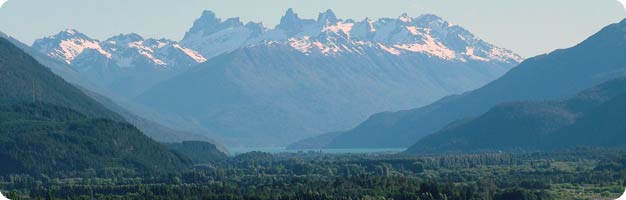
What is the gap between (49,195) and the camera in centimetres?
19638

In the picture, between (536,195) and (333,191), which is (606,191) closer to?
(536,195)

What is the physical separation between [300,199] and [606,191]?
3989 cm

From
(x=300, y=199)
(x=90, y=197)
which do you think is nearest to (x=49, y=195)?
(x=90, y=197)

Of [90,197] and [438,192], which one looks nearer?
[438,192]

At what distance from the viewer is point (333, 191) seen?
188 metres

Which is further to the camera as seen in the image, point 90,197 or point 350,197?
point 90,197

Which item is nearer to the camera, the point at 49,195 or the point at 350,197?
the point at 350,197

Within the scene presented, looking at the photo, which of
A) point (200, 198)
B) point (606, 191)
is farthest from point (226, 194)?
point (606, 191)

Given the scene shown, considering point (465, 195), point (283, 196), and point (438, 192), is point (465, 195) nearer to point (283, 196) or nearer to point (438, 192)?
point (438, 192)

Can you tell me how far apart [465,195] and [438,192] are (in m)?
2.97

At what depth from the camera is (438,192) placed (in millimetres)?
185375

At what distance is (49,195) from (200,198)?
1853cm

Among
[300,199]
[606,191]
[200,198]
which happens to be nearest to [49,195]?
[200,198]

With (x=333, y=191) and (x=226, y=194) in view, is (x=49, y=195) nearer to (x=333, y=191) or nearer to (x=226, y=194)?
(x=226, y=194)
